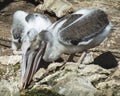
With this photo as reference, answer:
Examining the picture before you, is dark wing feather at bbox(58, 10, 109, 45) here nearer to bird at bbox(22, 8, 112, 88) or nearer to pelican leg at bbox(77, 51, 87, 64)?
bird at bbox(22, 8, 112, 88)

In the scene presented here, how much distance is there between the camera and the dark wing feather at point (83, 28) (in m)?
8.71

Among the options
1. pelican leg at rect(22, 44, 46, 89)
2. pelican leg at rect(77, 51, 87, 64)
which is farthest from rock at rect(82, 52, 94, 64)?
pelican leg at rect(22, 44, 46, 89)

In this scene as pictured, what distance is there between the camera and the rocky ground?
805 centimetres

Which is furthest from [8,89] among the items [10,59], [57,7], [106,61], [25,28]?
[57,7]

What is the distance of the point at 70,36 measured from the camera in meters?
8.70

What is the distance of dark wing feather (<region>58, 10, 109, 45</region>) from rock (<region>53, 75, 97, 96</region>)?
2.61 feet

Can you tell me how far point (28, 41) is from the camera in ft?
29.1

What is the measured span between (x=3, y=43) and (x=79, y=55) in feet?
5.12

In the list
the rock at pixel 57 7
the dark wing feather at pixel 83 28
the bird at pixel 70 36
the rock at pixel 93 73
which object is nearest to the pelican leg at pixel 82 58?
the bird at pixel 70 36

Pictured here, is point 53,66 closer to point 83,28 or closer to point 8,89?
point 83,28

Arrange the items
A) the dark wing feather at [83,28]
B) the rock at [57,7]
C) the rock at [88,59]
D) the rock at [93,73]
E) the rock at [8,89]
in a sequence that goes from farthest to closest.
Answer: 1. the rock at [57,7]
2. the rock at [88,59]
3. the dark wing feather at [83,28]
4. the rock at [93,73]
5. the rock at [8,89]

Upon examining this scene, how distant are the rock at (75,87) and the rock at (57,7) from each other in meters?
3.91

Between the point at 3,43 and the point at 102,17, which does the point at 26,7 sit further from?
the point at 102,17

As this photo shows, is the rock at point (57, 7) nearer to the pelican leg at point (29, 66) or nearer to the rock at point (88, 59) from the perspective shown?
the rock at point (88, 59)
